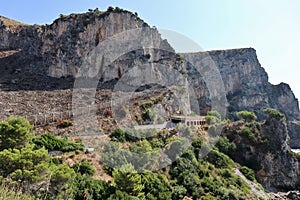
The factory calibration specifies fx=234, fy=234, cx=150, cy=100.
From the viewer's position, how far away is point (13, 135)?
15.3 m

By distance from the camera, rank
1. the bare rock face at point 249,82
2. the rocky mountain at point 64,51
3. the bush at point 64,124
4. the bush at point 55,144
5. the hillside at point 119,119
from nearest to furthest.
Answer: the hillside at point 119,119
the bush at point 55,144
the bush at point 64,124
the rocky mountain at point 64,51
the bare rock face at point 249,82

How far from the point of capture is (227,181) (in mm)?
23016

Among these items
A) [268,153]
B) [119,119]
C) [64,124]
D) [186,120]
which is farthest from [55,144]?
[268,153]

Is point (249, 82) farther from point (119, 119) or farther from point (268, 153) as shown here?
point (119, 119)

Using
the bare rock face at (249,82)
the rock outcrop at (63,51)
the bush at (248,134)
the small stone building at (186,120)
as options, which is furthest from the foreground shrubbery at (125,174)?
the bare rock face at (249,82)

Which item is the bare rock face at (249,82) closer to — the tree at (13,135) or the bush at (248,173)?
the bush at (248,173)

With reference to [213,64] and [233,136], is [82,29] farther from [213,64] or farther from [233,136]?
[213,64]

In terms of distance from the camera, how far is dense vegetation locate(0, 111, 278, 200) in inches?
489

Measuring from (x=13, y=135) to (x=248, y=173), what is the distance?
77.9ft

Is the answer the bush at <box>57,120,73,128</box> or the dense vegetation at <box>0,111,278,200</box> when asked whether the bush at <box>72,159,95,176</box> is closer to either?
the dense vegetation at <box>0,111,278,200</box>

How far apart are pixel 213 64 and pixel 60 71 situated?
5605 cm

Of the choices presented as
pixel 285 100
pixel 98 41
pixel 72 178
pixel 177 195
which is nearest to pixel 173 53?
pixel 98 41

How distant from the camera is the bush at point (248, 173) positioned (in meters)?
26.2

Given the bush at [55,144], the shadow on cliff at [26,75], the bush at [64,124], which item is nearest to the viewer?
the bush at [55,144]
